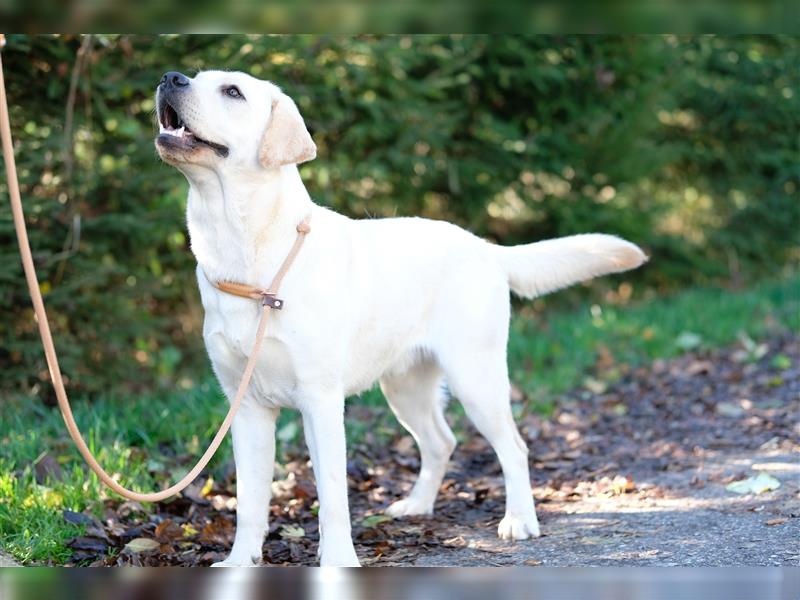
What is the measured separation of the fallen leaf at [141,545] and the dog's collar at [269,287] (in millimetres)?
1112

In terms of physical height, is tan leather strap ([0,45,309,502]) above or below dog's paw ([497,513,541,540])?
above

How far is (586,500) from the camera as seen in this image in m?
4.95

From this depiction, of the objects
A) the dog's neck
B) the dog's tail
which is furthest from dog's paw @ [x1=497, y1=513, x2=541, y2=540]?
the dog's neck

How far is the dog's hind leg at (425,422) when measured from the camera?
15.7ft

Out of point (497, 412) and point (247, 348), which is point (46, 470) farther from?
point (497, 412)

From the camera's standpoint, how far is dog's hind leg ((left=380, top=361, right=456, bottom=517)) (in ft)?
15.7

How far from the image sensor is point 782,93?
10.4 metres

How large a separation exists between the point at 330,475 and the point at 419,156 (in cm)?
487

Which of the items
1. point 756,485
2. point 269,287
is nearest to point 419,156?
point 756,485

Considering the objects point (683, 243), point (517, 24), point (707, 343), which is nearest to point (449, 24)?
point (517, 24)

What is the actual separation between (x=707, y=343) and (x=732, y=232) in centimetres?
294

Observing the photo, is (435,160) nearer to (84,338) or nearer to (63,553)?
(84,338)

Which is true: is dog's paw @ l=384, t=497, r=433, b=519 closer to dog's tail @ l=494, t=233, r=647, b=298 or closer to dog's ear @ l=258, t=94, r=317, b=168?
dog's tail @ l=494, t=233, r=647, b=298

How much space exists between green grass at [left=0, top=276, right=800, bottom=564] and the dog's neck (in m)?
1.30
